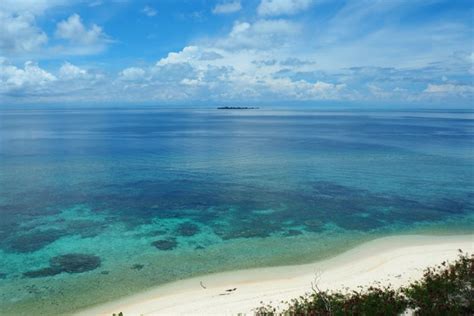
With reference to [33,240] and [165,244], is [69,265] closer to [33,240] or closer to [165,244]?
[33,240]

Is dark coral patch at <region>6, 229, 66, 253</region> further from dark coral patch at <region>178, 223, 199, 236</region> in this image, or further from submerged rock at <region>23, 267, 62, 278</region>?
dark coral patch at <region>178, 223, 199, 236</region>

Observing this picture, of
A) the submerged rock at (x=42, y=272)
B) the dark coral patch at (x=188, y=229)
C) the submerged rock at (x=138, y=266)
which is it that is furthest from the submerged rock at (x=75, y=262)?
the dark coral patch at (x=188, y=229)

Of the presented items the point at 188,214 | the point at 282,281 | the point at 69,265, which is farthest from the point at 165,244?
the point at 282,281

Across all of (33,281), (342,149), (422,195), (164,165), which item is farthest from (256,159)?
(33,281)

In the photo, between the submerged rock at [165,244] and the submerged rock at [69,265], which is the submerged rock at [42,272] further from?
the submerged rock at [165,244]

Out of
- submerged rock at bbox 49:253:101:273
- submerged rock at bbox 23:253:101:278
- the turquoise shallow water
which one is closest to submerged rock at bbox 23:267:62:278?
submerged rock at bbox 23:253:101:278

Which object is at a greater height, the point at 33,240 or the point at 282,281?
the point at 282,281

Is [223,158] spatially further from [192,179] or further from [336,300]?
[336,300]
